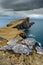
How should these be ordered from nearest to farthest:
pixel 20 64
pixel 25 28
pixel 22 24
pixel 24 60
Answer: pixel 20 64, pixel 24 60, pixel 22 24, pixel 25 28

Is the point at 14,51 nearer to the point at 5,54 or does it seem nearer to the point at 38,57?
the point at 5,54

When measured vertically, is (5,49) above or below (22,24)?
above

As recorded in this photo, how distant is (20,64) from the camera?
102 feet

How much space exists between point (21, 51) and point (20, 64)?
24.3ft

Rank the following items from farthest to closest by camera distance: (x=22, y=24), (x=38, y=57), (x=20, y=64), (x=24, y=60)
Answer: (x=22, y=24)
(x=38, y=57)
(x=24, y=60)
(x=20, y=64)

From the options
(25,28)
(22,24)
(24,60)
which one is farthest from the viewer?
(25,28)

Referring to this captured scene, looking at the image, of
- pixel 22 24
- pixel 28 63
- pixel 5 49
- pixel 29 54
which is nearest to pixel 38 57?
pixel 29 54

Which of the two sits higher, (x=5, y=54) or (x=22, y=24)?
(x=5, y=54)

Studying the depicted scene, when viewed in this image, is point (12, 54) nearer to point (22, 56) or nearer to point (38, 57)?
point (22, 56)

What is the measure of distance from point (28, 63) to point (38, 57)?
4.86m

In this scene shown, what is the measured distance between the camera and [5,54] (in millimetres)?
37062

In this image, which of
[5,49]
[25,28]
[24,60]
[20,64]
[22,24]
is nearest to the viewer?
[20,64]

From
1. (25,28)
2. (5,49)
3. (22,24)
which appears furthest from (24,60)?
(25,28)

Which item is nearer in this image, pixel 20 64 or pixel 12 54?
pixel 20 64
